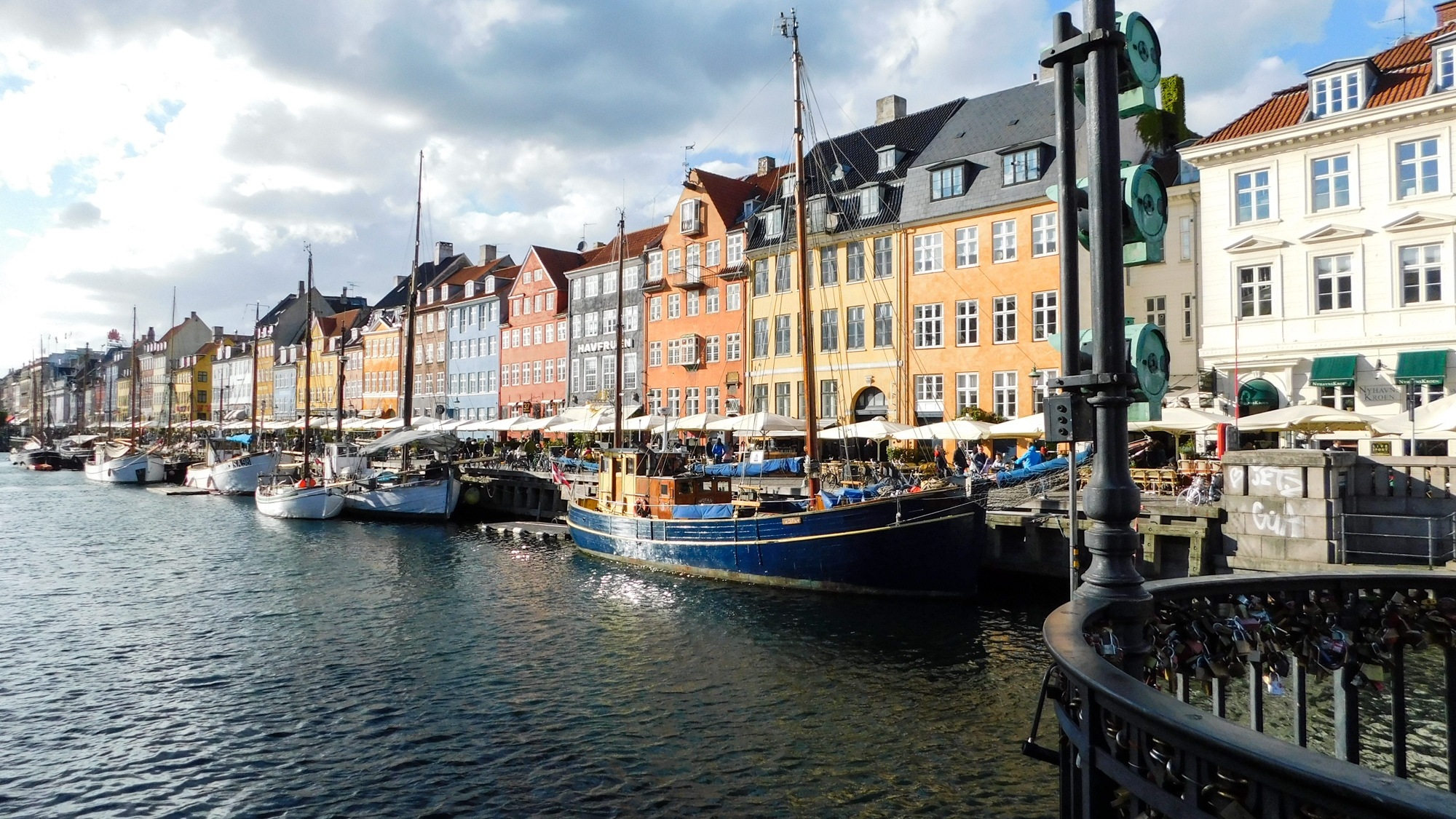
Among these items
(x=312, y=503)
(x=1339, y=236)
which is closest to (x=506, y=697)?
(x=1339, y=236)

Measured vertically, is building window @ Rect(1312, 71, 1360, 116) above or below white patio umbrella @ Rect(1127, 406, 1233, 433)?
above

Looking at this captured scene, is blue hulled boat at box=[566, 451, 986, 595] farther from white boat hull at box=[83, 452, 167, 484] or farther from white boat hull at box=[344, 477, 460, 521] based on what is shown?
white boat hull at box=[83, 452, 167, 484]

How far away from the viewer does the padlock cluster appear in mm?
4820

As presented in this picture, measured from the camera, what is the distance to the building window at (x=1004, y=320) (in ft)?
118

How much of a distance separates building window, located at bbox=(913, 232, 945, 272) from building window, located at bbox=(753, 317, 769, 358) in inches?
341

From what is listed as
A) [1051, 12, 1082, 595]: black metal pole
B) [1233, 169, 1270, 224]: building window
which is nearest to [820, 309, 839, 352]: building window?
[1233, 169, 1270, 224]: building window

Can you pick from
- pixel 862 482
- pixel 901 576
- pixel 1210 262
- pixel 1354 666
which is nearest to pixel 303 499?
pixel 862 482

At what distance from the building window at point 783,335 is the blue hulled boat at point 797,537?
17.5 m

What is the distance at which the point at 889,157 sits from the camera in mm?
42375

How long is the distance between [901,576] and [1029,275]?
18.7 metres

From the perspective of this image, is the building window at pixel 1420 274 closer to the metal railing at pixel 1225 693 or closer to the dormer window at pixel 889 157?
the dormer window at pixel 889 157

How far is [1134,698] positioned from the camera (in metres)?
3.09

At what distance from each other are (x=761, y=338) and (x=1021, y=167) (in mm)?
14704

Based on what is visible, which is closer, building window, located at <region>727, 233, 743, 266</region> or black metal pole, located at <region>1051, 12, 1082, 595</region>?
black metal pole, located at <region>1051, 12, 1082, 595</region>
